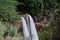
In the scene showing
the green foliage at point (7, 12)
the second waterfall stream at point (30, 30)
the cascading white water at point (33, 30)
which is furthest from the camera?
the cascading white water at point (33, 30)

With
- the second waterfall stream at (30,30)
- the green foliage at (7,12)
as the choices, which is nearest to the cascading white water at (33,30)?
the second waterfall stream at (30,30)

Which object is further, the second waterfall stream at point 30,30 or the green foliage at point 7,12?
the second waterfall stream at point 30,30

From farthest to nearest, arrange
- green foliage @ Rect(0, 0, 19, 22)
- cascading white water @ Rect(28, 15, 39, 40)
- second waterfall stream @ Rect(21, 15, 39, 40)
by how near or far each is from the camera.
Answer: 1. cascading white water @ Rect(28, 15, 39, 40)
2. second waterfall stream @ Rect(21, 15, 39, 40)
3. green foliage @ Rect(0, 0, 19, 22)

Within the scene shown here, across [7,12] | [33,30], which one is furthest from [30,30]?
[7,12]

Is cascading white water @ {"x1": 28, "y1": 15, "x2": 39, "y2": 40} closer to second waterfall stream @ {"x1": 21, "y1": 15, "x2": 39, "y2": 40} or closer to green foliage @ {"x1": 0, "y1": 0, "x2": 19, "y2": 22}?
second waterfall stream @ {"x1": 21, "y1": 15, "x2": 39, "y2": 40}

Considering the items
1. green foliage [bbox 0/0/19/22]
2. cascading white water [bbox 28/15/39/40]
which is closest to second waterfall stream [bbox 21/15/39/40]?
cascading white water [bbox 28/15/39/40]

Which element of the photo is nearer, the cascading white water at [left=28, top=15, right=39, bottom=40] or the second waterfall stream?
the second waterfall stream

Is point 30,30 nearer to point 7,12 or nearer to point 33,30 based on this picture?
point 33,30

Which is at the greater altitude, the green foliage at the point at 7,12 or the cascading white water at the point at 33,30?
the green foliage at the point at 7,12

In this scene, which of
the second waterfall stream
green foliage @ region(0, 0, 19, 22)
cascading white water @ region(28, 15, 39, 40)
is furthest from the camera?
cascading white water @ region(28, 15, 39, 40)

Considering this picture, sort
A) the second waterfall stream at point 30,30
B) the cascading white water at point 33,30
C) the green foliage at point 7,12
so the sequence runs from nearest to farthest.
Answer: the green foliage at point 7,12, the second waterfall stream at point 30,30, the cascading white water at point 33,30

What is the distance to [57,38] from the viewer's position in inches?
479

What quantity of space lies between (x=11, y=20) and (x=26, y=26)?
1167 mm

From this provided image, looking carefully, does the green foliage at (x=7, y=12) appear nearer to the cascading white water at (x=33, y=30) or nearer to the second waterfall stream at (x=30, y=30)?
the second waterfall stream at (x=30, y=30)
